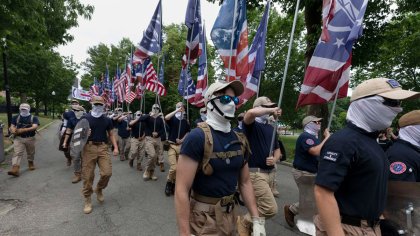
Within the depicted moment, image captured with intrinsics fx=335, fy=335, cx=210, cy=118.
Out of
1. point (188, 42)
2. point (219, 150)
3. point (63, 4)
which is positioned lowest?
point (219, 150)

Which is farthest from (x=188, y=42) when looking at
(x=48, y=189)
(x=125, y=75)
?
(x=125, y=75)

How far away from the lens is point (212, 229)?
8.98ft

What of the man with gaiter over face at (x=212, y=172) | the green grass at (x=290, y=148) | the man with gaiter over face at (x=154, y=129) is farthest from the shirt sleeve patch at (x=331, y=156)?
the green grass at (x=290, y=148)

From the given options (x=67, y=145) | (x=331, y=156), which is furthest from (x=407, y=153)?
(x=67, y=145)

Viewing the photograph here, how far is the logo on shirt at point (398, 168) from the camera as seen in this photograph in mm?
2859

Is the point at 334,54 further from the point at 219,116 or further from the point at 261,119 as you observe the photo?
the point at 219,116

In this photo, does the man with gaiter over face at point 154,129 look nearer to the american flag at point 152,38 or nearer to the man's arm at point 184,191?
the american flag at point 152,38

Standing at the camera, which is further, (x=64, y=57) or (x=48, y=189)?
(x=64, y=57)

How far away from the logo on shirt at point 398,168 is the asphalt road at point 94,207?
2.77 metres

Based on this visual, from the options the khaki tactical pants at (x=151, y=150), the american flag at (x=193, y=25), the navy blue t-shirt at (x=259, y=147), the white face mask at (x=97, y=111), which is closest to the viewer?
the navy blue t-shirt at (x=259, y=147)

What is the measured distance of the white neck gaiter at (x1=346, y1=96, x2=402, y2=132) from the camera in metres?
2.26

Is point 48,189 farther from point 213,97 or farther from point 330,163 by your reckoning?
point 330,163

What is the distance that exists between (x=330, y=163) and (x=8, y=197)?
7.27 m

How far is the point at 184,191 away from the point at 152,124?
813 cm
